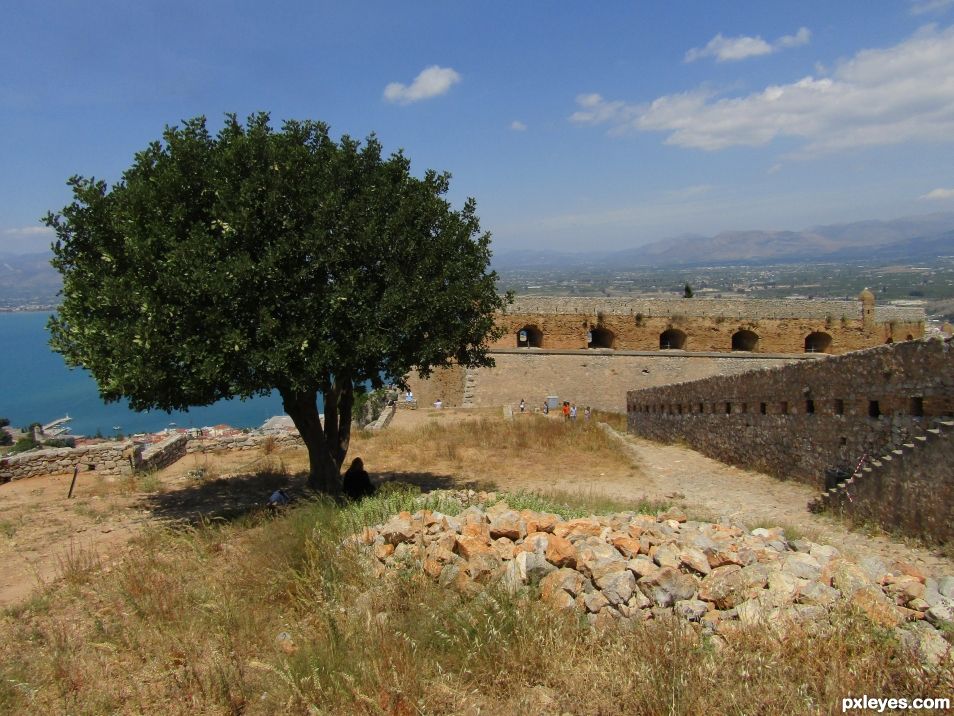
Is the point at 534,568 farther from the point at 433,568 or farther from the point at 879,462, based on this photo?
the point at 879,462

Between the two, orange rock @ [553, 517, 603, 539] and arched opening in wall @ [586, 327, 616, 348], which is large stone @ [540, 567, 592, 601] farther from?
arched opening in wall @ [586, 327, 616, 348]

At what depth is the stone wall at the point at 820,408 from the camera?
8.89m

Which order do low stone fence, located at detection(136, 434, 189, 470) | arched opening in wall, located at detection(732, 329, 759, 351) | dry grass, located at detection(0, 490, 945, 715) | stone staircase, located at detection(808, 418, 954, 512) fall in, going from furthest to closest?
arched opening in wall, located at detection(732, 329, 759, 351) < low stone fence, located at detection(136, 434, 189, 470) < stone staircase, located at detection(808, 418, 954, 512) < dry grass, located at detection(0, 490, 945, 715)

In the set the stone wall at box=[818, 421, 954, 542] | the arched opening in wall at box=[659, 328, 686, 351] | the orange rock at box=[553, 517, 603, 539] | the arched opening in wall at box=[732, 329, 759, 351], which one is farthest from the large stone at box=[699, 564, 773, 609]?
the arched opening in wall at box=[732, 329, 759, 351]

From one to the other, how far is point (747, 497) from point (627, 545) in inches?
272

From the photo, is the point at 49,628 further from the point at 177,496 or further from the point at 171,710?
the point at 177,496

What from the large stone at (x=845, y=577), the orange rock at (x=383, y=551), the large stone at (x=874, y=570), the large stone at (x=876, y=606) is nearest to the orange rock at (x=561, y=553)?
the orange rock at (x=383, y=551)

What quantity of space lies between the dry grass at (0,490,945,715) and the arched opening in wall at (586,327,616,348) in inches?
968

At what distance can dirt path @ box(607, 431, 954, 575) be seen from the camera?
7965mm

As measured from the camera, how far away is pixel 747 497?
459 inches

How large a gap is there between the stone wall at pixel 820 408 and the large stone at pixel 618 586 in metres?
5.86

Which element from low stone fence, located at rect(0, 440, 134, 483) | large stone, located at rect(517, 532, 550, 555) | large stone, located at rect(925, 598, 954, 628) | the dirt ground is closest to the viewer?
large stone, located at rect(925, 598, 954, 628)

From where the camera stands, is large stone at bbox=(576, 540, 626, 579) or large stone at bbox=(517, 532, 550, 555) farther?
large stone at bbox=(517, 532, 550, 555)

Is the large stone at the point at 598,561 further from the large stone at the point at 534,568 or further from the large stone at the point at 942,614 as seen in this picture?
the large stone at the point at 942,614
